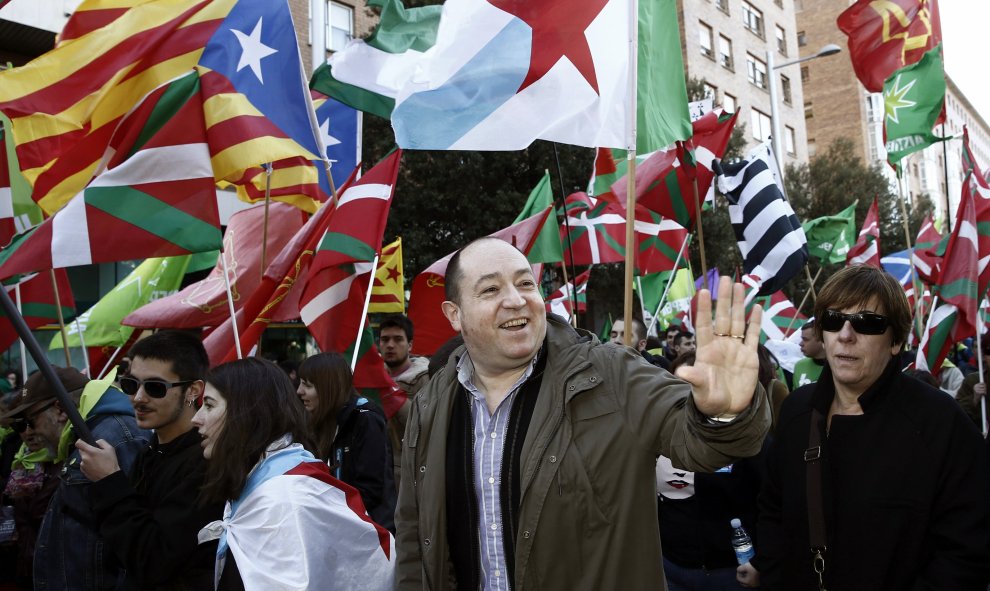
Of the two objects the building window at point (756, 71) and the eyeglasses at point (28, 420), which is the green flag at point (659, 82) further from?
the building window at point (756, 71)

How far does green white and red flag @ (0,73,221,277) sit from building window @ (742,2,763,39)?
34231 millimetres

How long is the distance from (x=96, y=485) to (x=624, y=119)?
3052mm

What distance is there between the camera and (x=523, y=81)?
4414mm

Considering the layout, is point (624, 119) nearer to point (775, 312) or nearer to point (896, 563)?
point (896, 563)

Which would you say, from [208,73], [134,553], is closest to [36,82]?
[208,73]

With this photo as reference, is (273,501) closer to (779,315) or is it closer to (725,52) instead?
(779,315)

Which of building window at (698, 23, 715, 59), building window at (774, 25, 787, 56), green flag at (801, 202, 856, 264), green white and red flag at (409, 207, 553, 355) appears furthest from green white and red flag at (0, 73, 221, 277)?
building window at (774, 25, 787, 56)

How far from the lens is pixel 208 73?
201 inches

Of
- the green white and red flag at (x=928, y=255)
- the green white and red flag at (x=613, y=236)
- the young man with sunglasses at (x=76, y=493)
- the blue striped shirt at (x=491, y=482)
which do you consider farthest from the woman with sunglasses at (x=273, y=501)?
the green white and red flag at (x=928, y=255)

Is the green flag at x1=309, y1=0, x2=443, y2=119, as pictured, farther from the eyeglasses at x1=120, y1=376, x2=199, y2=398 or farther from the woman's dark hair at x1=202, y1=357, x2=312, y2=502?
the woman's dark hair at x1=202, y1=357, x2=312, y2=502

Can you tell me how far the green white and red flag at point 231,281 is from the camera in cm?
714

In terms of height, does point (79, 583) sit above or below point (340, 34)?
below

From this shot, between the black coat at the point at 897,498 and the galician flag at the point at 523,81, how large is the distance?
6.58ft

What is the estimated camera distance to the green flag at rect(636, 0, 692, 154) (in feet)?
15.3
